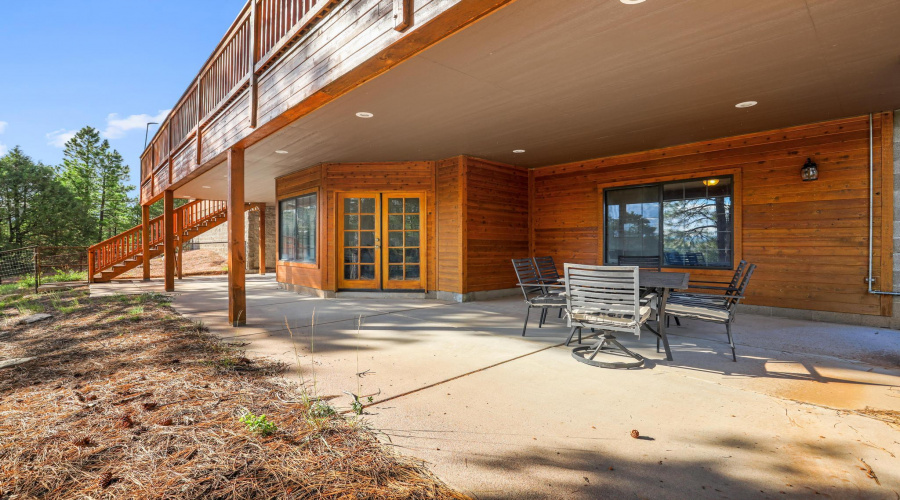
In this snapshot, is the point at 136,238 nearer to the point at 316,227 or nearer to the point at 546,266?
the point at 316,227

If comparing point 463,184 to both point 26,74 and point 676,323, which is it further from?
point 26,74

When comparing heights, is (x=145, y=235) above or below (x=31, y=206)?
below

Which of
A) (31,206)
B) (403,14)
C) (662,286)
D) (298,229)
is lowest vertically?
(662,286)

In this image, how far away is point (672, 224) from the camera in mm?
6449

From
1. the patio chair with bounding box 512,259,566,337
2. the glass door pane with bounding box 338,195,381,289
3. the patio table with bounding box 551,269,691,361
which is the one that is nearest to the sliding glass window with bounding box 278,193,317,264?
the glass door pane with bounding box 338,195,381,289

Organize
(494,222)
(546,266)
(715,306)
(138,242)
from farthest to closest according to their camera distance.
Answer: (138,242) → (494,222) → (546,266) → (715,306)

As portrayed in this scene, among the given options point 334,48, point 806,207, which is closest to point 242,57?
point 334,48

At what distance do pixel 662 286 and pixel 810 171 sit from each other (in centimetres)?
354

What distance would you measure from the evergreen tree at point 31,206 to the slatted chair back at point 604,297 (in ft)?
69.1

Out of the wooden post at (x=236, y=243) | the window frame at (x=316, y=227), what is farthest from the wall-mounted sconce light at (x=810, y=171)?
the window frame at (x=316, y=227)

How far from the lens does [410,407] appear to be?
2311 mm

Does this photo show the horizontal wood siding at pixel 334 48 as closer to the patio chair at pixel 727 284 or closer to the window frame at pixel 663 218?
the patio chair at pixel 727 284

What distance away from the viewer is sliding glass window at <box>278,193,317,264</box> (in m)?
8.12

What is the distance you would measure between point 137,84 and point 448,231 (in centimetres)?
7380
